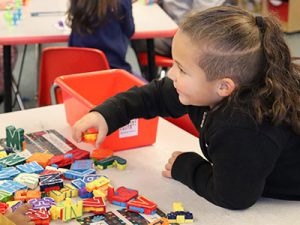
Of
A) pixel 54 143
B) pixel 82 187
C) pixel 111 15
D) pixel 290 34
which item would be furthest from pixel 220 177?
pixel 290 34

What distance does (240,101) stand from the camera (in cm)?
111

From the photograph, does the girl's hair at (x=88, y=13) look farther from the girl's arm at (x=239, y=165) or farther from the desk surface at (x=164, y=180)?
the girl's arm at (x=239, y=165)

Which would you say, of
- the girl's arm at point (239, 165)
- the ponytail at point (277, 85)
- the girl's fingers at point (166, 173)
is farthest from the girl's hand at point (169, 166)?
the ponytail at point (277, 85)

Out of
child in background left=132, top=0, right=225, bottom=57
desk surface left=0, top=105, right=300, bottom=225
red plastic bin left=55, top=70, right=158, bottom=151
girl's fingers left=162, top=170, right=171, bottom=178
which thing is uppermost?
red plastic bin left=55, top=70, right=158, bottom=151

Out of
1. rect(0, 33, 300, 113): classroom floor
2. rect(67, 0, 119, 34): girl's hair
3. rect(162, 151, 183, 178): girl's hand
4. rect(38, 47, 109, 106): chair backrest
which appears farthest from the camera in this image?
rect(0, 33, 300, 113): classroom floor

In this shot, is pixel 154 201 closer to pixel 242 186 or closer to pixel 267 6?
pixel 242 186

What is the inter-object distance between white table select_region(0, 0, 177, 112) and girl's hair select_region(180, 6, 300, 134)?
4.01ft

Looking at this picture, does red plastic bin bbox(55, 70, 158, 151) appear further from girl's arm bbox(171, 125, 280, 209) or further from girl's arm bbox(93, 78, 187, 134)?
girl's arm bbox(171, 125, 280, 209)

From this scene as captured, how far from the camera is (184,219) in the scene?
3.54 feet

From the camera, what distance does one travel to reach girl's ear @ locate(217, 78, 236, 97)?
1134mm

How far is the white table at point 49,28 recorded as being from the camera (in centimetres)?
225

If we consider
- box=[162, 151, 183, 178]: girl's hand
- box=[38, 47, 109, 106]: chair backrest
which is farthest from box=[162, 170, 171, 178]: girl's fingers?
box=[38, 47, 109, 106]: chair backrest

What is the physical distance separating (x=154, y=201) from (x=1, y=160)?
376 mm

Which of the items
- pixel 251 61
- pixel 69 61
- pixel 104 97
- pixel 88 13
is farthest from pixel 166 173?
pixel 88 13
